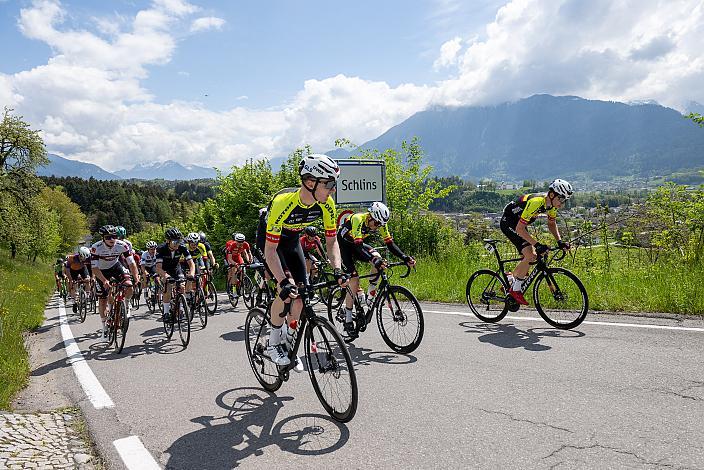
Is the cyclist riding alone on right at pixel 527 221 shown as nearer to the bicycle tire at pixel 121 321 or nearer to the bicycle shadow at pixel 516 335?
the bicycle shadow at pixel 516 335

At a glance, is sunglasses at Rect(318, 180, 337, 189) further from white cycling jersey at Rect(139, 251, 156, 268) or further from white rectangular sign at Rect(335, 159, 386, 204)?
white cycling jersey at Rect(139, 251, 156, 268)

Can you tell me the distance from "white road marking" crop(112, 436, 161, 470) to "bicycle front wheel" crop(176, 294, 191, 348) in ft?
13.3

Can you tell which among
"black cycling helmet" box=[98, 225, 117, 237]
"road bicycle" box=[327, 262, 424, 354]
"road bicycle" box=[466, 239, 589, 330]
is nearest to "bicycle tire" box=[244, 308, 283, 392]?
"road bicycle" box=[327, 262, 424, 354]

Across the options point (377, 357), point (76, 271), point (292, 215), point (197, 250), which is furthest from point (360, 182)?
point (76, 271)

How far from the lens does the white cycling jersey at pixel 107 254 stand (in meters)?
8.72

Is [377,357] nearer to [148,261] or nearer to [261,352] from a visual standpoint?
[261,352]

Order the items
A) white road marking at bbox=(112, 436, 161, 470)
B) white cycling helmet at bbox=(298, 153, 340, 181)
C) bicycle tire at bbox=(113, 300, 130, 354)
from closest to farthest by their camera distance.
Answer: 1. white road marking at bbox=(112, 436, 161, 470)
2. white cycling helmet at bbox=(298, 153, 340, 181)
3. bicycle tire at bbox=(113, 300, 130, 354)

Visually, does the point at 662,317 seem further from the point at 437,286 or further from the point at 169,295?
the point at 169,295

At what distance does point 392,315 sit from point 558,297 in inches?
107

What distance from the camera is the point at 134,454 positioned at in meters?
3.79

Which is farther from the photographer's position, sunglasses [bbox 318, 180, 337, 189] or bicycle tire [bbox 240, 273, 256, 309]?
bicycle tire [bbox 240, 273, 256, 309]

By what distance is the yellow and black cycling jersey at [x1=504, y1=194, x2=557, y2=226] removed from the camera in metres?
7.18

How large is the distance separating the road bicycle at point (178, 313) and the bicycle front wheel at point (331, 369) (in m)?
4.42

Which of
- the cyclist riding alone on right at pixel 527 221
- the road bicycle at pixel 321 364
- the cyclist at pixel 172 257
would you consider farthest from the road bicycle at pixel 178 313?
the cyclist riding alone on right at pixel 527 221
